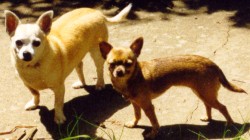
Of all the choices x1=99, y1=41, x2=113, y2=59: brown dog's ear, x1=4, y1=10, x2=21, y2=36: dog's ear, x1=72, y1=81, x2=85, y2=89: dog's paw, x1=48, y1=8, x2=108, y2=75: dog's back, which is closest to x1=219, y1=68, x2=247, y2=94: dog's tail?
x1=99, y1=41, x2=113, y2=59: brown dog's ear

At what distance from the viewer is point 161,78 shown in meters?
4.33

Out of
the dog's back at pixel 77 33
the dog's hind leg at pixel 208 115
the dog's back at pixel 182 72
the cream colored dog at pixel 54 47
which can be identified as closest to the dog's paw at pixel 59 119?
the cream colored dog at pixel 54 47

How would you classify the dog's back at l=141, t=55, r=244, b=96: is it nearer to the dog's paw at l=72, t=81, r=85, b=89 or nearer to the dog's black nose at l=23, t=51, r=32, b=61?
the dog's black nose at l=23, t=51, r=32, b=61

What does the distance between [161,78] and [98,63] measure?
1161 millimetres

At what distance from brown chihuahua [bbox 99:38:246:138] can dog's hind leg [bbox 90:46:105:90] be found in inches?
37.3

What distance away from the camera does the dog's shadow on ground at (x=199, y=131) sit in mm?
4332

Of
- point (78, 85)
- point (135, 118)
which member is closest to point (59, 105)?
point (78, 85)

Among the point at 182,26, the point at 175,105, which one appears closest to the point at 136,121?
the point at 175,105

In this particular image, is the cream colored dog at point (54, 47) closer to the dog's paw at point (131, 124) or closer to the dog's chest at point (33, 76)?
the dog's chest at point (33, 76)

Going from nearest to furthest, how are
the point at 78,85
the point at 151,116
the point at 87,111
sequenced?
the point at 151,116 → the point at 87,111 → the point at 78,85

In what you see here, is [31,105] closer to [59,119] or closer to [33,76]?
[59,119]

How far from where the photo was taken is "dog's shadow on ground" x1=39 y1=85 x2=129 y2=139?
465cm

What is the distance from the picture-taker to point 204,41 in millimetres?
6262

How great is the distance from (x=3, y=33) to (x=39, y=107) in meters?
2.29
